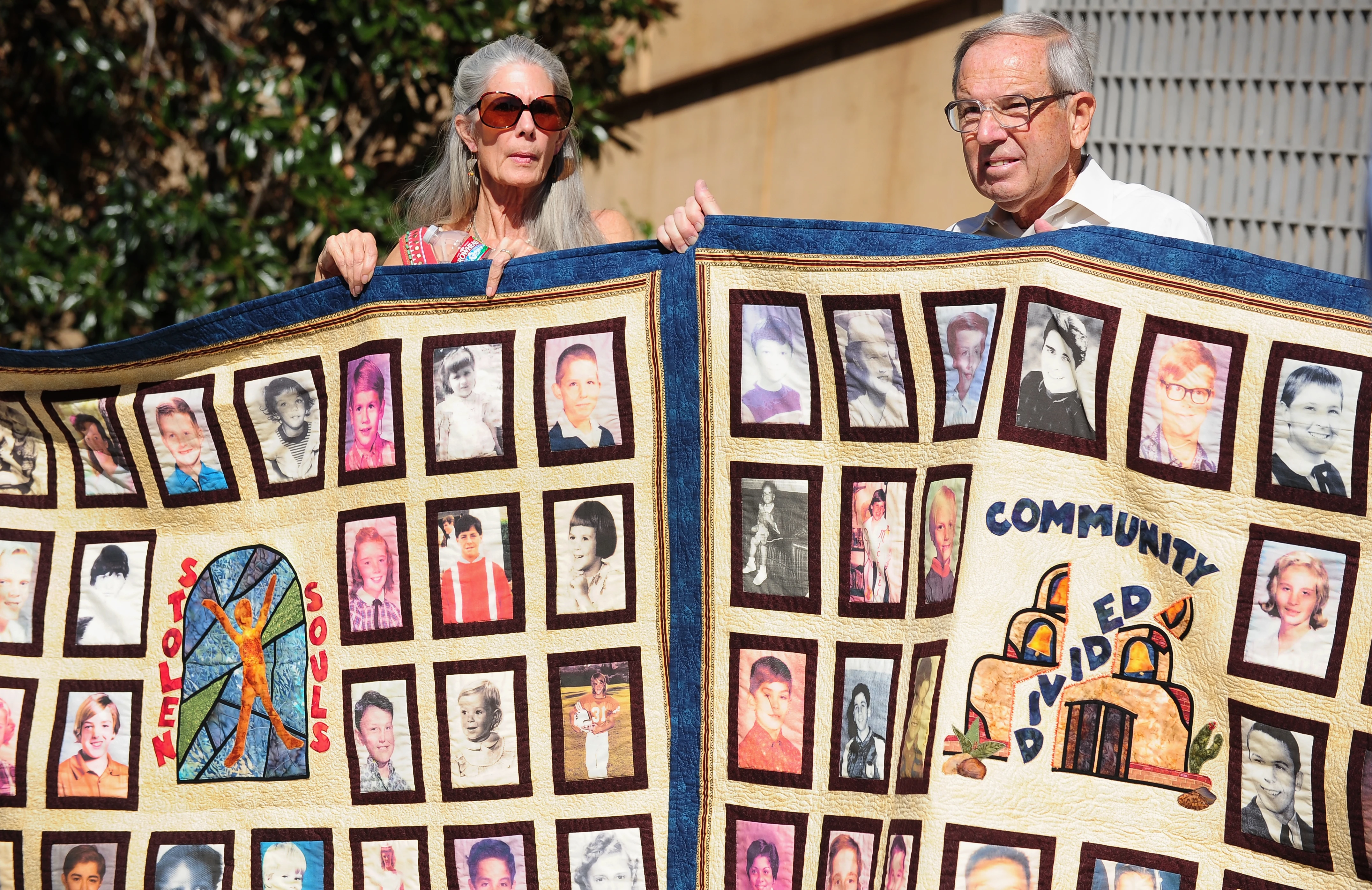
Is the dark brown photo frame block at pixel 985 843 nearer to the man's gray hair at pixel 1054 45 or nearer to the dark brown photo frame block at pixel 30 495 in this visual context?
the man's gray hair at pixel 1054 45

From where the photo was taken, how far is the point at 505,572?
2.54 metres

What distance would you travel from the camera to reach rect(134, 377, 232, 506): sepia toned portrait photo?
8.95ft

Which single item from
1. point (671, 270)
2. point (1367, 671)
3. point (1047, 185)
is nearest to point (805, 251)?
point (671, 270)

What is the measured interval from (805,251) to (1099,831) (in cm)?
114

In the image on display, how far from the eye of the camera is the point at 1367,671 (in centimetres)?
210

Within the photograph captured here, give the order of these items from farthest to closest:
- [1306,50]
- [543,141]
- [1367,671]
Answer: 1. [1306,50]
2. [543,141]
3. [1367,671]

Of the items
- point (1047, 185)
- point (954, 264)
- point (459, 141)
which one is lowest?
point (954, 264)

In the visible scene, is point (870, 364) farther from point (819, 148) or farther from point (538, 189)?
point (819, 148)

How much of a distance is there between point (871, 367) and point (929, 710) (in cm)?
62

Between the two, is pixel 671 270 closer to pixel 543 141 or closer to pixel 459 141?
pixel 543 141

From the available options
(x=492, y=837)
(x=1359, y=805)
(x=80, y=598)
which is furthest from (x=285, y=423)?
(x=1359, y=805)

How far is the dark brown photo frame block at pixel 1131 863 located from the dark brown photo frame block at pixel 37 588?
2.15 meters

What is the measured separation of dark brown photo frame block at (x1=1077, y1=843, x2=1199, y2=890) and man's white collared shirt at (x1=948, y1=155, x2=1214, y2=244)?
3.50 ft

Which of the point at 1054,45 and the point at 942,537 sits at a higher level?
the point at 1054,45
